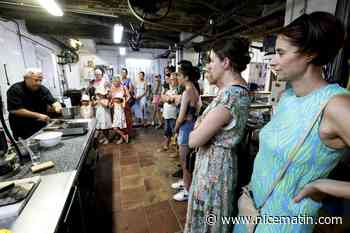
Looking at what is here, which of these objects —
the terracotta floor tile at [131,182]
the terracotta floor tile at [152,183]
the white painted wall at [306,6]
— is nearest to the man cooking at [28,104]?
the terracotta floor tile at [131,182]

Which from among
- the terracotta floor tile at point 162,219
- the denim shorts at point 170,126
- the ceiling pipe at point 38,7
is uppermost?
the ceiling pipe at point 38,7

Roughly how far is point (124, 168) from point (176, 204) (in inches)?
49.7

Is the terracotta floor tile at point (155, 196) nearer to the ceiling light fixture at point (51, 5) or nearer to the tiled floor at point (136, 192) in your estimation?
the tiled floor at point (136, 192)

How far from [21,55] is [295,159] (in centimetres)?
514

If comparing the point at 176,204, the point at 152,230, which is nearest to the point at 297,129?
the point at 152,230

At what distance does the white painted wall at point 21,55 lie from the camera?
3097 millimetres

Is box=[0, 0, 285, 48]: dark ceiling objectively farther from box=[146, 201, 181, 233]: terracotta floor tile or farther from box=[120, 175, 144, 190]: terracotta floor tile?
box=[146, 201, 181, 233]: terracotta floor tile

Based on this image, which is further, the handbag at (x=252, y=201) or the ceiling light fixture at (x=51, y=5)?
the ceiling light fixture at (x=51, y=5)

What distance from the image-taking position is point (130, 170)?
292 centimetres

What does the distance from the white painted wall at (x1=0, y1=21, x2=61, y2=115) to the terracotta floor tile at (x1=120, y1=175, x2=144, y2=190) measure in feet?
8.64

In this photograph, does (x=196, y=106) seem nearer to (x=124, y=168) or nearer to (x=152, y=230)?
(x=152, y=230)

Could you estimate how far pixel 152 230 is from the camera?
1.76 meters

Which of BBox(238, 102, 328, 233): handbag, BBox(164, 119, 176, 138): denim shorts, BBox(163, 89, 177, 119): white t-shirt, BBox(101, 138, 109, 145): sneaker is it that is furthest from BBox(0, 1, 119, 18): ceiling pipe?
BBox(238, 102, 328, 233): handbag

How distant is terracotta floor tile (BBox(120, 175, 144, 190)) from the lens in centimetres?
248
